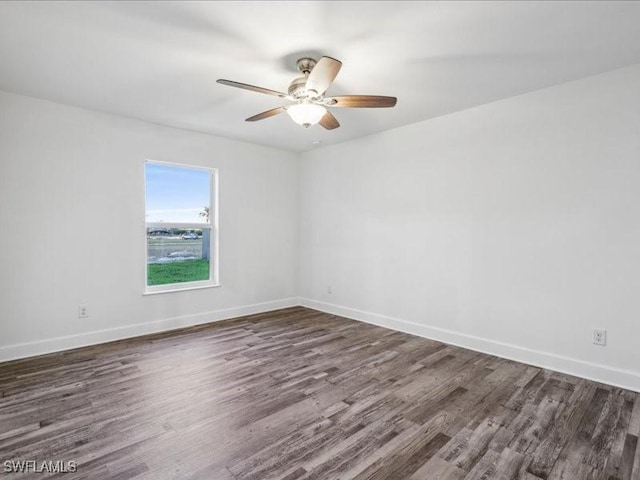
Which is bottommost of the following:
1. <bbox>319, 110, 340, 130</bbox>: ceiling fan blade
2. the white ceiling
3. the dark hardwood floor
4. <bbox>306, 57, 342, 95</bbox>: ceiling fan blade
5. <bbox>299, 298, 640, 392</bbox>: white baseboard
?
the dark hardwood floor

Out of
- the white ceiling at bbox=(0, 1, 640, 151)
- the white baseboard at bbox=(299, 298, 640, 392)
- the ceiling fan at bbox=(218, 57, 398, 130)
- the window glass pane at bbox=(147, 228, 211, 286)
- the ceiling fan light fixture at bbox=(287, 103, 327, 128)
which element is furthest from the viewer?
the window glass pane at bbox=(147, 228, 211, 286)

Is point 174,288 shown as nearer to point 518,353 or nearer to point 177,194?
point 177,194

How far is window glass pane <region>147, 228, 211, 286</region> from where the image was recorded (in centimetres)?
413

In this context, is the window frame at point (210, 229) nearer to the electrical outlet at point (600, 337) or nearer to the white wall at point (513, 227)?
the white wall at point (513, 227)

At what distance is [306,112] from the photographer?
2.53 meters

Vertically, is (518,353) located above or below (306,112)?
below

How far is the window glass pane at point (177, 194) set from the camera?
A: 161 inches

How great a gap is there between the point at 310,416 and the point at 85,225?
3.00 m

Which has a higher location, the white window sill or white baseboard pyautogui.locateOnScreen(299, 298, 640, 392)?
the white window sill

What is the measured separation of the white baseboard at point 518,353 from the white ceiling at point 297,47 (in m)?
2.34

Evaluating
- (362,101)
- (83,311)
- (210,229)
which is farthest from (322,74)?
→ (83,311)

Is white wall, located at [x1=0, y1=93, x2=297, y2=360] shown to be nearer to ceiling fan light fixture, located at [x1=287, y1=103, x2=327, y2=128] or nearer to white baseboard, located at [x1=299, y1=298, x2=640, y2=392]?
white baseboard, located at [x1=299, y1=298, x2=640, y2=392]

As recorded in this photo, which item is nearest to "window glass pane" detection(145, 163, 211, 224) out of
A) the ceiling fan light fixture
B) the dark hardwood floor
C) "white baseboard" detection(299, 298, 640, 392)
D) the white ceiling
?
the white ceiling

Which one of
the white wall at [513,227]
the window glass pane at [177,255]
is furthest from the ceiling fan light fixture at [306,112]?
the window glass pane at [177,255]
